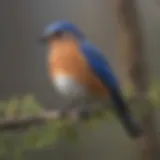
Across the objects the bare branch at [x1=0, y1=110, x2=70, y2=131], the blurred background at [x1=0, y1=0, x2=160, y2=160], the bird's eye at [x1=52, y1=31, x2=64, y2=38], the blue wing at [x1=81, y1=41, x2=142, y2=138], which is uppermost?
the blurred background at [x1=0, y1=0, x2=160, y2=160]

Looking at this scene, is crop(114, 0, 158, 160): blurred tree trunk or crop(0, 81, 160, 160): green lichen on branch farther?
crop(114, 0, 158, 160): blurred tree trunk

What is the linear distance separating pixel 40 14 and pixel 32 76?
0.70ft

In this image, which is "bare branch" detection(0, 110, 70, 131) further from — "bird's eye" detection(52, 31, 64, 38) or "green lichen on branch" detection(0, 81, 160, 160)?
"bird's eye" detection(52, 31, 64, 38)

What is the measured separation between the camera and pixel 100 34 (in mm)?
1746

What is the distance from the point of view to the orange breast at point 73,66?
3.64ft

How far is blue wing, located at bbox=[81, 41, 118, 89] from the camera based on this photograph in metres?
1.14

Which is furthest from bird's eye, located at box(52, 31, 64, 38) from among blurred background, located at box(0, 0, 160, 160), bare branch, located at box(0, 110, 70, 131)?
blurred background, located at box(0, 0, 160, 160)

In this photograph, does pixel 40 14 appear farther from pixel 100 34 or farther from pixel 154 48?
pixel 154 48

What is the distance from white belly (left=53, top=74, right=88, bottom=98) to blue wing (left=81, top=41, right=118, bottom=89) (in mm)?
51

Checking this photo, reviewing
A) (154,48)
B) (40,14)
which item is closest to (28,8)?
(40,14)

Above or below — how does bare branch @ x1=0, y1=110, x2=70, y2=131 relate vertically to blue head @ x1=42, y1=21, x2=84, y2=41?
below

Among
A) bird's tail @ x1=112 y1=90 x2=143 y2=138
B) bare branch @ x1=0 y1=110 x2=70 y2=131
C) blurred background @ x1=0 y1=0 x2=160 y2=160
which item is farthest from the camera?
blurred background @ x1=0 y1=0 x2=160 y2=160

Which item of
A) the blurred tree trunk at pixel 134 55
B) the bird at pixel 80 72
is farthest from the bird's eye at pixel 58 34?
the blurred tree trunk at pixel 134 55

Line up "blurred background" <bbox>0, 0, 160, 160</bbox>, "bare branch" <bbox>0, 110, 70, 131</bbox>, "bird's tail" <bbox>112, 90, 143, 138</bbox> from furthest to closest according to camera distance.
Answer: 1. "blurred background" <bbox>0, 0, 160, 160</bbox>
2. "bird's tail" <bbox>112, 90, 143, 138</bbox>
3. "bare branch" <bbox>0, 110, 70, 131</bbox>
